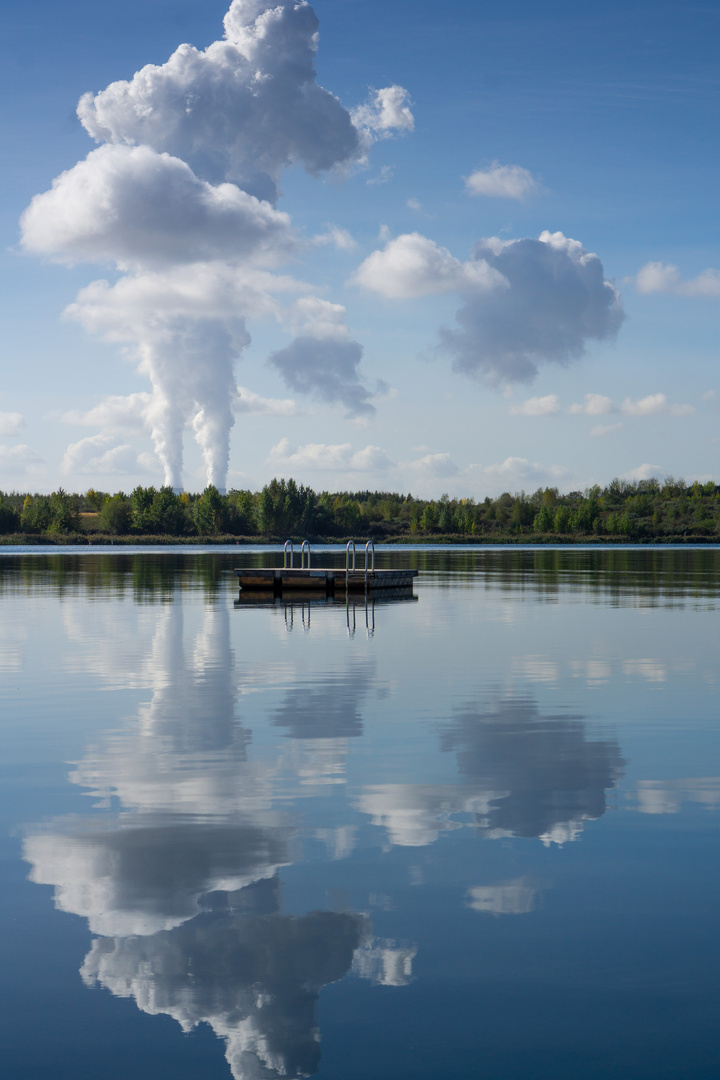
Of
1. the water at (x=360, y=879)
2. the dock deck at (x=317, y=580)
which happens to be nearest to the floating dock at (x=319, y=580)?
the dock deck at (x=317, y=580)

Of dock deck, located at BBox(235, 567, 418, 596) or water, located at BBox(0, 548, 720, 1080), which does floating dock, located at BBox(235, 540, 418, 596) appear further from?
water, located at BBox(0, 548, 720, 1080)

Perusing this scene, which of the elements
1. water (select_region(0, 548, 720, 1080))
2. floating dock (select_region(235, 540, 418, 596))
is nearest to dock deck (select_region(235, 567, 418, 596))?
floating dock (select_region(235, 540, 418, 596))

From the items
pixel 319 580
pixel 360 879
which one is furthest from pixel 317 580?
pixel 360 879

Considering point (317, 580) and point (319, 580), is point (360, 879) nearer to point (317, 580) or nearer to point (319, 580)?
point (319, 580)

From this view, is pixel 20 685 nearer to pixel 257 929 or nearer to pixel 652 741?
pixel 652 741

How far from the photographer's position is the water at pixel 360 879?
6926mm

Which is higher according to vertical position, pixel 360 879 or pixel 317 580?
pixel 317 580

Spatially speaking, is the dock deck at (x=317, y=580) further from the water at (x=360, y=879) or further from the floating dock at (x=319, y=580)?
the water at (x=360, y=879)

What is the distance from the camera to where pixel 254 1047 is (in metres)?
6.88

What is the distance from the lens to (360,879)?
387 inches

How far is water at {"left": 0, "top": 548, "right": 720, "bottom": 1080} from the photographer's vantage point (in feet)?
22.7

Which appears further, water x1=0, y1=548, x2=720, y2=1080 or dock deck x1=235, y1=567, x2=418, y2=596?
dock deck x1=235, y1=567, x2=418, y2=596

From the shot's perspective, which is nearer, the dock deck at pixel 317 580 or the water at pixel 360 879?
the water at pixel 360 879

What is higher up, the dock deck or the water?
the dock deck
